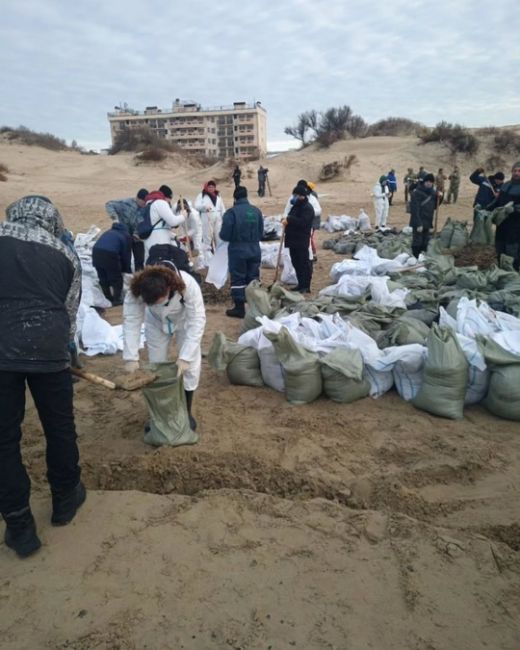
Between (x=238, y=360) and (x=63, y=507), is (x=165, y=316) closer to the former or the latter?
(x=238, y=360)

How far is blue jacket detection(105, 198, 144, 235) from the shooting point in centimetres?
660

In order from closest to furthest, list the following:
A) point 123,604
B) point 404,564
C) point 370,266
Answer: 1. point 123,604
2. point 404,564
3. point 370,266

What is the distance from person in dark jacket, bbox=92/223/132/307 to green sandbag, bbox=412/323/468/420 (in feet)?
13.0

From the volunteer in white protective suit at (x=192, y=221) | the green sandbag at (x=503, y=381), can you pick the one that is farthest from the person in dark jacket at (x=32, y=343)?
the volunteer in white protective suit at (x=192, y=221)

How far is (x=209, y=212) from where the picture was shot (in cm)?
810

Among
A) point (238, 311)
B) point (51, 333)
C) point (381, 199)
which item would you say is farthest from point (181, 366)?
point (381, 199)

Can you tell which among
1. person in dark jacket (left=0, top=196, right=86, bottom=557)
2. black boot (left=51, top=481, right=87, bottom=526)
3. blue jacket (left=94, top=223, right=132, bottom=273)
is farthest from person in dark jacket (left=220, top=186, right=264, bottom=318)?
black boot (left=51, top=481, right=87, bottom=526)

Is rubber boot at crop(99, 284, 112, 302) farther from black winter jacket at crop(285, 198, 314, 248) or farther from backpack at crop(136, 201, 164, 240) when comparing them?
black winter jacket at crop(285, 198, 314, 248)

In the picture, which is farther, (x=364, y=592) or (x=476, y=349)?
(x=476, y=349)

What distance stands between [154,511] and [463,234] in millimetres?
7552

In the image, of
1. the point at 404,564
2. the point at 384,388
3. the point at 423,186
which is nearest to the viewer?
the point at 404,564

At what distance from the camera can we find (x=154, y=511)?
99.2 inches

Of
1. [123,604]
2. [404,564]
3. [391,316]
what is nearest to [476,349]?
[391,316]

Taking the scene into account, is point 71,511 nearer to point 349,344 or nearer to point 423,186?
point 349,344
